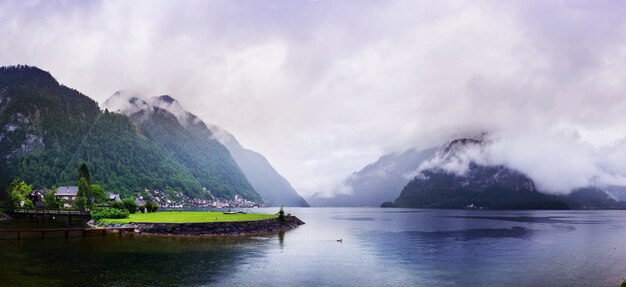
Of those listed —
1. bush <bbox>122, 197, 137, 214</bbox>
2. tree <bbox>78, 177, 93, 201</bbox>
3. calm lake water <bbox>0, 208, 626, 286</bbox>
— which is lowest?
calm lake water <bbox>0, 208, 626, 286</bbox>

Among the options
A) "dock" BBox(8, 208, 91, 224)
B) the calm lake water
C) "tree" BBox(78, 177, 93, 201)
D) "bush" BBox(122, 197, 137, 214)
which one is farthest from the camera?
"tree" BBox(78, 177, 93, 201)

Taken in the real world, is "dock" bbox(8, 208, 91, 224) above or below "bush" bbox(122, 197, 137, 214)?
below

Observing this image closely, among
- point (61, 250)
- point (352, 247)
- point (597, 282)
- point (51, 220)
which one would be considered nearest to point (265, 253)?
point (352, 247)

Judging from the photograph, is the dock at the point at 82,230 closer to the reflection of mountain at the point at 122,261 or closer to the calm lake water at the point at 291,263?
the calm lake water at the point at 291,263

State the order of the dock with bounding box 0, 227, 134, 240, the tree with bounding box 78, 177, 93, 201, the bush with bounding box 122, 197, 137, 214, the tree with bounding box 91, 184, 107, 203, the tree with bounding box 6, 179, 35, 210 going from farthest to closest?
1. the tree with bounding box 91, 184, 107, 203
2. the tree with bounding box 6, 179, 35, 210
3. the tree with bounding box 78, 177, 93, 201
4. the bush with bounding box 122, 197, 137, 214
5. the dock with bounding box 0, 227, 134, 240

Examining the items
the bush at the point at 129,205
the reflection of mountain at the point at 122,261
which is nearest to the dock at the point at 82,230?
the reflection of mountain at the point at 122,261

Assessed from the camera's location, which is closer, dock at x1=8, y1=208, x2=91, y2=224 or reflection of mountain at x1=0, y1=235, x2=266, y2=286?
reflection of mountain at x1=0, y1=235, x2=266, y2=286

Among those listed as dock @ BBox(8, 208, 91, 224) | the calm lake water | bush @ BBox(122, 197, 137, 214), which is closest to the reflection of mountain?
the calm lake water

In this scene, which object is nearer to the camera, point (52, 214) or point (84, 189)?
point (52, 214)

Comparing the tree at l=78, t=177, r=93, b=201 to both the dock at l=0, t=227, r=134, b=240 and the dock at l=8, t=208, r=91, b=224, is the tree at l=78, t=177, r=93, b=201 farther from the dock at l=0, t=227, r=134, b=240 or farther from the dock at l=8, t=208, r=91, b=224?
the dock at l=0, t=227, r=134, b=240

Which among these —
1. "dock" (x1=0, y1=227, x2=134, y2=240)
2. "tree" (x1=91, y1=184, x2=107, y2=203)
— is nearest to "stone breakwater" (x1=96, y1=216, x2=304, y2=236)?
"dock" (x1=0, y1=227, x2=134, y2=240)

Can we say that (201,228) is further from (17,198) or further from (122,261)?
(17,198)

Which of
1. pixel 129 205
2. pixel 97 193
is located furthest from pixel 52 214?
pixel 97 193

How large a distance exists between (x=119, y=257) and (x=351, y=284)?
34229 millimetres
